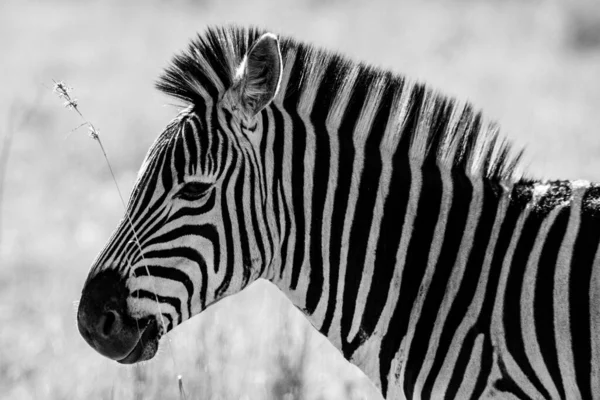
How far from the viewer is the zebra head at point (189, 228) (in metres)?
4.33

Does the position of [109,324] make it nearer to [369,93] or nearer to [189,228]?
[189,228]

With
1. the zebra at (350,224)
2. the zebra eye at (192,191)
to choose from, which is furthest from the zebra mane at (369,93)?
the zebra eye at (192,191)

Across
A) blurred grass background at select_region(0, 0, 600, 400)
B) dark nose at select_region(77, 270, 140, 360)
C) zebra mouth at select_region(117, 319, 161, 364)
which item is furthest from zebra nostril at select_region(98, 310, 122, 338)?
blurred grass background at select_region(0, 0, 600, 400)

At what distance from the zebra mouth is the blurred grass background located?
12.4 inches

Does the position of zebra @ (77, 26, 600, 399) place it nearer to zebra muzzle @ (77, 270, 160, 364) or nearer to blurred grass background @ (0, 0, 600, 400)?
zebra muzzle @ (77, 270, 160, 364)

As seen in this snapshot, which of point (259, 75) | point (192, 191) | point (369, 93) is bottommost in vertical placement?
point (192, 191)

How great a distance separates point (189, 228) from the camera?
435 cm

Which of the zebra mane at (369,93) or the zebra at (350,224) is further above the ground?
the zebra mane at (369,93)

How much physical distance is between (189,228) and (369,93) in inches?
43.4

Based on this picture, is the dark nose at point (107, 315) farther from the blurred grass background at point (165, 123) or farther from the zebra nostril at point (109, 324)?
the blurred grass background at point (165, 123)

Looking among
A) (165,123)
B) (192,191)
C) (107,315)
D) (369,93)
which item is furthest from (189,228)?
(165,123)

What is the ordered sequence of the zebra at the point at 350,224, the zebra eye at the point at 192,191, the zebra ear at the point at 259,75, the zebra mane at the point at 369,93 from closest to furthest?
the zebra at the point at 350,224, the zebra ear at the point at 259,75, the zebra eye at the point at 192,191, the zebra mane at the point at 369,93

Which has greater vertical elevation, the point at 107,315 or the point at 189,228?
the point at 189,228

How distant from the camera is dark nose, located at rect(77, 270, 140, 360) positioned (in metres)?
4.31
